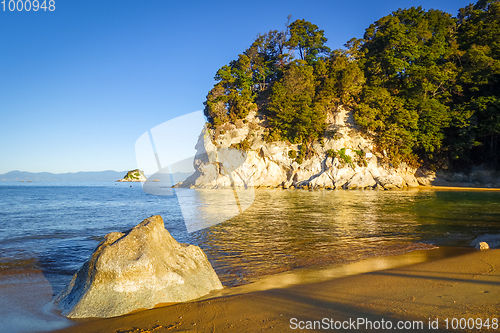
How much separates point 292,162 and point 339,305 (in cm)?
4264

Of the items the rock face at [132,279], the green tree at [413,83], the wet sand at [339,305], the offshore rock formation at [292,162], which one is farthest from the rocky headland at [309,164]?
the wet sand at [339,305]

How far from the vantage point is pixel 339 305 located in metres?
4.06

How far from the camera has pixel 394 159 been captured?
41.8 m

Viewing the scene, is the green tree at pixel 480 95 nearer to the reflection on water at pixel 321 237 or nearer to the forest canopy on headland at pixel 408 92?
the forest canopy on headland at pixel 408 92

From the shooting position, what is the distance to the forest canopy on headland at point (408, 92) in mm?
37875

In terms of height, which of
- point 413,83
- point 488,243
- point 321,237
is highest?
point 413,83

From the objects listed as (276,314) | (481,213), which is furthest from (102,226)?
(481,213)

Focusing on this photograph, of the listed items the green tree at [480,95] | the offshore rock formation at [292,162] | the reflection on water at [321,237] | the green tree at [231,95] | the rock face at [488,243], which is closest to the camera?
the reflection on water at [321,237]

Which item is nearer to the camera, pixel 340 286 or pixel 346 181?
pixel 340 286

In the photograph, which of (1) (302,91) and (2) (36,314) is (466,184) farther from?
(2) (36,314)

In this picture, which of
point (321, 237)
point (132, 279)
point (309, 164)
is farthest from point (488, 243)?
point (309, 164)

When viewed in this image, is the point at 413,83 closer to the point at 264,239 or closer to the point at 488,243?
the point at 488,243

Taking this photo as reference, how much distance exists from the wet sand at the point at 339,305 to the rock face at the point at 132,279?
235 mm

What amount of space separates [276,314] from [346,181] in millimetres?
38870
